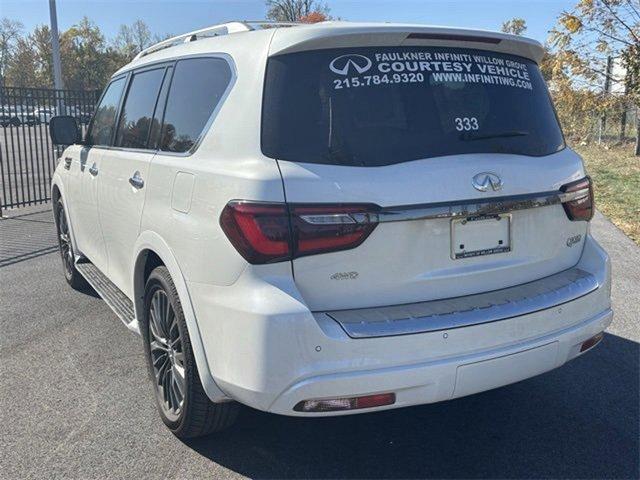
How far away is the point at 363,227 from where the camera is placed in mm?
2486

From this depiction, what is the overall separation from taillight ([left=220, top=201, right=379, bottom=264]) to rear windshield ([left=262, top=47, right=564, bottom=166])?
22cm

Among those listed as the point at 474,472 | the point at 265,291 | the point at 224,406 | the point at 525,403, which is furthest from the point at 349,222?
the point at 525,403

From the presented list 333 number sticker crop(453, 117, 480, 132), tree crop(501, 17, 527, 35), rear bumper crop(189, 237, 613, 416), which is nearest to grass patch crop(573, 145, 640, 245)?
333 number sticker crop(453, 117, 480, 132)

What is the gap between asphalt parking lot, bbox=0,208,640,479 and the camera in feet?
9.78

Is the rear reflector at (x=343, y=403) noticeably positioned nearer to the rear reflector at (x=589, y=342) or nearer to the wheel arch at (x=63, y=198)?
the rear reflector at (x=589, y=342)

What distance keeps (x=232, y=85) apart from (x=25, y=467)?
6.76ft

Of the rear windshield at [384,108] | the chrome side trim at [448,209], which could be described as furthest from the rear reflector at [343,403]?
the rear windshield at [384,108]

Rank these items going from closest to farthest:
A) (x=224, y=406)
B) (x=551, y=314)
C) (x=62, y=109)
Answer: (x=551, y=314), (x=224, y=406), (x=62, y=109)

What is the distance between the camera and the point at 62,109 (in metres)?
11.6

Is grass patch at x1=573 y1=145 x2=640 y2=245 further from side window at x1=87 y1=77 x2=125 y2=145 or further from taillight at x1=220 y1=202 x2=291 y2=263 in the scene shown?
taillight at x1=220 y1=202 x2=291 y2=263

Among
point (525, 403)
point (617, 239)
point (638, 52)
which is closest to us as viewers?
point (525, 403)

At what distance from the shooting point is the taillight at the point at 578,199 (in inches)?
119

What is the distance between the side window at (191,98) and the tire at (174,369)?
69cm

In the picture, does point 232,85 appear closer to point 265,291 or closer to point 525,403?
point 265,291
